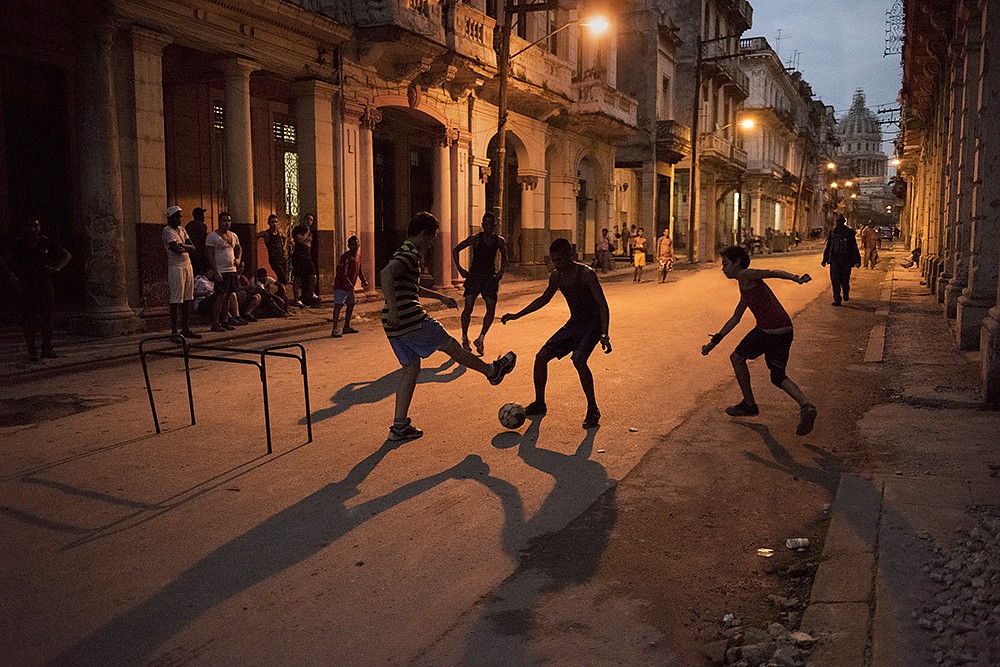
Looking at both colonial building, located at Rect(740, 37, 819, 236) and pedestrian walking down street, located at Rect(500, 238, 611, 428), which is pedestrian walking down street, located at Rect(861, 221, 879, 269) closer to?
colonial building, located at Rect(740, 37, 819, 236)

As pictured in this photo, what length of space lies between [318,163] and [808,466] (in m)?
12.9

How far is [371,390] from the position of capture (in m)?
8.25

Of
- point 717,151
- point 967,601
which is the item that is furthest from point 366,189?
point 717,151

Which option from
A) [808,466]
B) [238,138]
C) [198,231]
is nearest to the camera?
[808,466]

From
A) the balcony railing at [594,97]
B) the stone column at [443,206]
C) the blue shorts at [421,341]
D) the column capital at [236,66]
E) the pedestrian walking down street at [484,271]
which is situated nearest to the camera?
the blue shorts at [421,341]

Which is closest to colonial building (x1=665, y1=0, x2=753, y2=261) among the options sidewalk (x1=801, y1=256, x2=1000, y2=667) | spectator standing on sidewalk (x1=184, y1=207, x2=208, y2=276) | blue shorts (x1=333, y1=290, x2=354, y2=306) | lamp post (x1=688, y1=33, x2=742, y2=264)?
lamp post (x1=688, y1=33, x2=742, y2=264)

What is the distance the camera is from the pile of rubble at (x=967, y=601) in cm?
292

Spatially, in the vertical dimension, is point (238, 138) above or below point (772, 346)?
above

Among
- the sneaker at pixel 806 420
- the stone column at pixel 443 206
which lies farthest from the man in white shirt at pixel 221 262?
the sneaker at pixel 806 420

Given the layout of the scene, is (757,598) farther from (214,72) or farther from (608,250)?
(608,250)

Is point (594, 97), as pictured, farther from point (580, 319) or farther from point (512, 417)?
point (512, 417)

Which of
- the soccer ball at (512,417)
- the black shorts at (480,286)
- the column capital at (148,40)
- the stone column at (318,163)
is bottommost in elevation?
the soccer ball at (512,417)

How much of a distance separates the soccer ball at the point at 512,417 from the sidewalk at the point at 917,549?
2.51 metres

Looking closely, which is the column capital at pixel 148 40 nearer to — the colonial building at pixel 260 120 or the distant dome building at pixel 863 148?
the colonial building at pixel 260 120
